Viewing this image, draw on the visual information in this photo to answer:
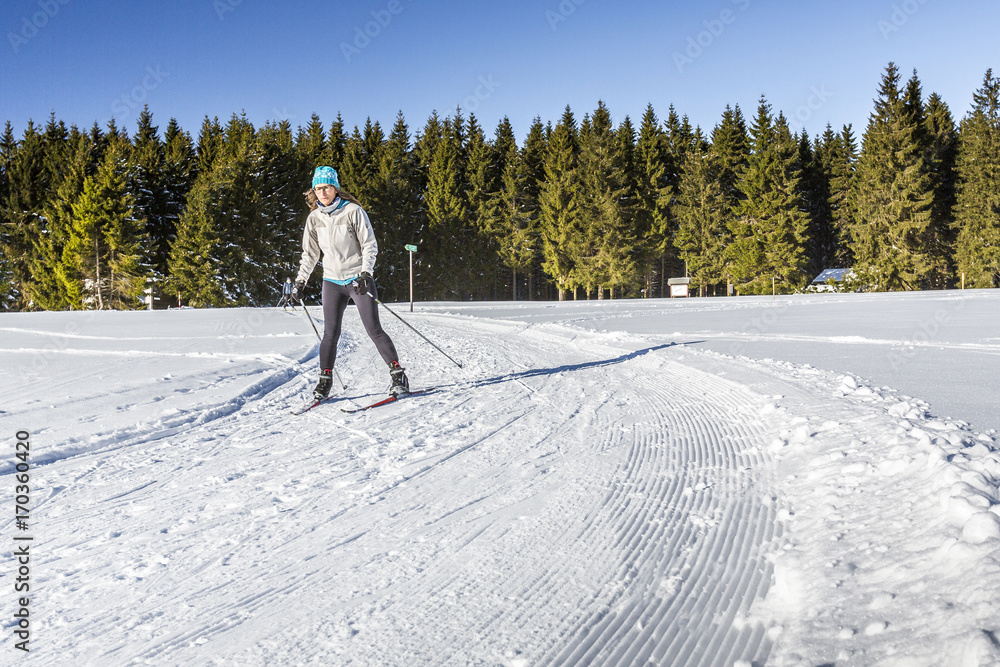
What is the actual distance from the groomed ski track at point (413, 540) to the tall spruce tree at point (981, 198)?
4307 cm

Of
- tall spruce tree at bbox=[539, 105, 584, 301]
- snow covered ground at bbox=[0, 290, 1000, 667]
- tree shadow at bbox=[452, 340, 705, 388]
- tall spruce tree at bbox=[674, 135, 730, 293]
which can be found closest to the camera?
snow covered ground at bbox=[0, 290, 1000, 667]

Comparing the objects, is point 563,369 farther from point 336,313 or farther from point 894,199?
point 894,199

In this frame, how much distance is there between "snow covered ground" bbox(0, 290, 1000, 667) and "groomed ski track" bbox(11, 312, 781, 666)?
0.04 ft

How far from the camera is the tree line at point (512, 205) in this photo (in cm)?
3488

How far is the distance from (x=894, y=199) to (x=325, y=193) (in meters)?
42.5

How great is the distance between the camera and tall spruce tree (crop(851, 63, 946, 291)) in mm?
37656

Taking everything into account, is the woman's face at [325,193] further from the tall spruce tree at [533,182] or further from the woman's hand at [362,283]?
the tall spruce tree at [533,182]

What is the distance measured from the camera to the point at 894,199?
38125mm

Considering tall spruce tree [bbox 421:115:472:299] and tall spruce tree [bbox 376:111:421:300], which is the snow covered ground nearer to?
tall spruce tree [bbox 376:111:421:300]

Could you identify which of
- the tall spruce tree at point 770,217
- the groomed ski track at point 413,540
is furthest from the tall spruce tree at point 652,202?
the groomed ski track at point 413,540

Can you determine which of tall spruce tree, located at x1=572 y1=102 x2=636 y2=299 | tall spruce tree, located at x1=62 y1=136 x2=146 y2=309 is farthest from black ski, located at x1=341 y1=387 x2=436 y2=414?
tall spruce tree, located at x1=572 y1=102 x2=636 y2=299

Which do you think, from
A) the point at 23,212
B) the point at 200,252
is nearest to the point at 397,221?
the point at 200,252

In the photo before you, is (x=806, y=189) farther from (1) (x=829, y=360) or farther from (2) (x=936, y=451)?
(2) (x=936, y=451)

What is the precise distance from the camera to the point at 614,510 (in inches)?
105
